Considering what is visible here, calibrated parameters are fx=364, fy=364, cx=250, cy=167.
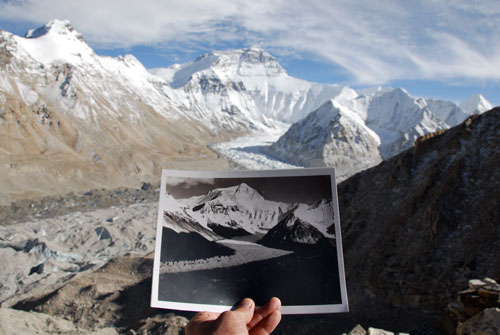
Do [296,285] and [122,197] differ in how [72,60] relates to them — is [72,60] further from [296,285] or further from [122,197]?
[296,285]

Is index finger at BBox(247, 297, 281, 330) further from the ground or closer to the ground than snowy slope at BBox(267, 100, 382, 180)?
closer to the ground

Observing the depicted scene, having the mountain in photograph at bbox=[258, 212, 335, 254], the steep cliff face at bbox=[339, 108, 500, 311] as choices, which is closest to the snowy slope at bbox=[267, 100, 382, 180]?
the steep cliff face at bbox=[339, 108, 500, 311]

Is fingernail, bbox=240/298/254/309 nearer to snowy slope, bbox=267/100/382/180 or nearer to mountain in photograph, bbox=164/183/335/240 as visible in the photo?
mountain in photograph, bbox=164/183/335/240

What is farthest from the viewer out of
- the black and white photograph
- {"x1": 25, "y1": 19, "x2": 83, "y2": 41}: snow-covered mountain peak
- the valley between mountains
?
{"x1": 25, "y1": 19, "x2": 83, "y2": 41}: snow-covered mountain peak

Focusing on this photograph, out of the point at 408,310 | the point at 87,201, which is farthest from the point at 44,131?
the point at 408,310

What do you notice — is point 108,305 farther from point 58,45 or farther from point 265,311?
point 58,45

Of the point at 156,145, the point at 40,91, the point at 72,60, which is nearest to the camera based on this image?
the point at 40,91

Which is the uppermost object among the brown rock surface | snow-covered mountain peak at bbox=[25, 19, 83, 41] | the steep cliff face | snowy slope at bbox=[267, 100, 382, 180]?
snow-covered mountain peak at bbox=[25, 19, 83, 41]
